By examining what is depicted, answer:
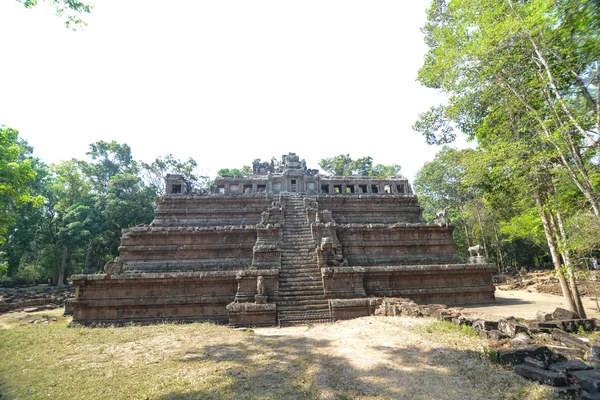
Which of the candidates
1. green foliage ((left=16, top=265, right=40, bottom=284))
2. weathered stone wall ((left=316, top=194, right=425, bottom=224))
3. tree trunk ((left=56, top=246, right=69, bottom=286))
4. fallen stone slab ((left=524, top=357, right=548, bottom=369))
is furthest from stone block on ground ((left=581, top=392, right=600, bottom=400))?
green foliage ((left=16, top=265, right=40, bottom=284))

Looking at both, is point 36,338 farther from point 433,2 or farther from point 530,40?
point 433,2

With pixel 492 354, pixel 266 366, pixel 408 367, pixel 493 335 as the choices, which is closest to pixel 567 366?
pixel 492 354

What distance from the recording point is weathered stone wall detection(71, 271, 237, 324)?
12.4 meters

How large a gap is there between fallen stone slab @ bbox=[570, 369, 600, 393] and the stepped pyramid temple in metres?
7.09

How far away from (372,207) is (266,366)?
697 inches

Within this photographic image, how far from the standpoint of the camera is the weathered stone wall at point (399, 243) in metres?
16.6

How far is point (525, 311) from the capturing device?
11789 millimetres

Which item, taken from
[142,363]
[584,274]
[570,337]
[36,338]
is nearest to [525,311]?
[584,274]

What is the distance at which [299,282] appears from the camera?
12844mm

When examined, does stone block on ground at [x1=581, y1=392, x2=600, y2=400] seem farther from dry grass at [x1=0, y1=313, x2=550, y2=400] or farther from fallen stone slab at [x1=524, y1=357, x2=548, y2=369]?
fallen stone slab at [x1=524, y1=357, x2=548, y2=369]

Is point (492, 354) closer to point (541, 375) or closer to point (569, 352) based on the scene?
point (541, 375)

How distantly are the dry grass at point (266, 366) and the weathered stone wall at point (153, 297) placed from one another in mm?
3224

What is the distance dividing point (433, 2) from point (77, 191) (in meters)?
48.2

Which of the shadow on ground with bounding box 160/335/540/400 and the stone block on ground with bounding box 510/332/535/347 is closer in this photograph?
the shadow on ground with bounding box 160/335/540/400
